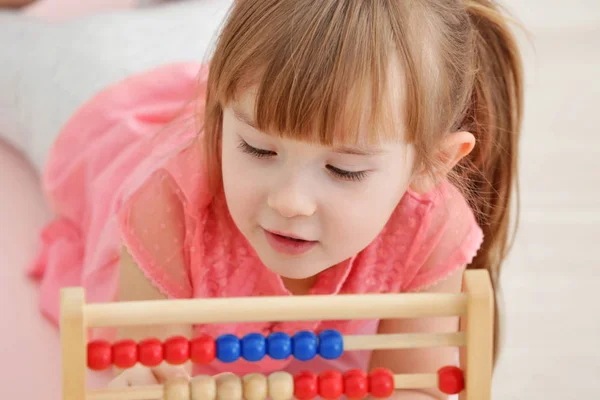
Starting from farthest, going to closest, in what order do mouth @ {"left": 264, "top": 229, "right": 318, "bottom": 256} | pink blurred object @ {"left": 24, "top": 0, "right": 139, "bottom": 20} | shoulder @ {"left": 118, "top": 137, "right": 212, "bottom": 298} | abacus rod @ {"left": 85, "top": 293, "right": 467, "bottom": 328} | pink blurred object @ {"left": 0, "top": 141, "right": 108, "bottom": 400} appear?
pink blurred object @ {"left": 24, "top": 0, "right": 139, "bottom": 20} < pink blurred object @ {"left": 0, "top": 141, "right": 108, "bottom": 400} < shoulder @ {"left": 118, "top": 137, "right": 212, "bottom": 298} < mouth @ {"left": 264, "top": 229, "right": 318, "bottom": 256} < abacus rod @ {"left": 85, "top": 293, "right": 467, "bottom": 328}

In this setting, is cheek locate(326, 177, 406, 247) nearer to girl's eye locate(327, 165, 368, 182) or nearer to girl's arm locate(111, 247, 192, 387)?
girl's eye locate(327, 165, 368, 182)

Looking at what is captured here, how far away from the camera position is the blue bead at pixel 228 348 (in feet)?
2.37

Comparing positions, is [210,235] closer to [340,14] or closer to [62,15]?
[340,14]

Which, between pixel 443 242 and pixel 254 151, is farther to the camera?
pixel 443 242

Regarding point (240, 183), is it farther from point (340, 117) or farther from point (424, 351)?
point (424, 351)

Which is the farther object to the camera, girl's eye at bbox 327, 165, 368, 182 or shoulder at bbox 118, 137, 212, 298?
shoulder at bbox 118, 137, 212, 298

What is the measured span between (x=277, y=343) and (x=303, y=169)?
0.45ft

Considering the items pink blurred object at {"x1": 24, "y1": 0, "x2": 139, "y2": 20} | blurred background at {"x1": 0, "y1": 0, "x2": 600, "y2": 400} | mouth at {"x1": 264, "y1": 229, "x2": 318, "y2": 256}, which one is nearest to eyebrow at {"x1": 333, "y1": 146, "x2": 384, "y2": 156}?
mouth at {"x1": 264, "y1": 229, "x2": 318, "y2": 256}

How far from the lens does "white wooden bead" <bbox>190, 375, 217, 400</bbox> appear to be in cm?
71

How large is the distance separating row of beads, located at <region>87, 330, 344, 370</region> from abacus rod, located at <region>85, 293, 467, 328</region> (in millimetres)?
43

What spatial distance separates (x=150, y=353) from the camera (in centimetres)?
71

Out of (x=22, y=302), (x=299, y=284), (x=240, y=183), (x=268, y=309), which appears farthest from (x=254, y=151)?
(x=22, y=302)

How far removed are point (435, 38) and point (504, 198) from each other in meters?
0.35

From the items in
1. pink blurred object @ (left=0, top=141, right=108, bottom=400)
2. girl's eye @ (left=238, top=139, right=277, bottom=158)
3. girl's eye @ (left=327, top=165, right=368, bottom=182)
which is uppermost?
girl's eye @ (left=238, top=139, right=277, bottom=158)
